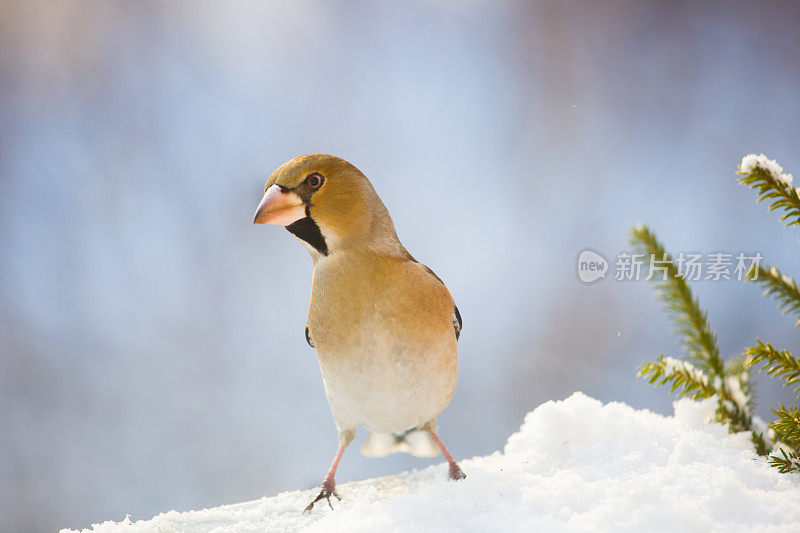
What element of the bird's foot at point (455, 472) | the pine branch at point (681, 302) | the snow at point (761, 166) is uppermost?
the snow at point (761, 166)

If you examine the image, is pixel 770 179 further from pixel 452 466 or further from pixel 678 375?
pixel 452 466

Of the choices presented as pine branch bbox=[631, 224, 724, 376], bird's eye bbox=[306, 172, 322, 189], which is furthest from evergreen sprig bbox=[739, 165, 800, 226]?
bird's eye bbox=[306, 172, 322, 189]

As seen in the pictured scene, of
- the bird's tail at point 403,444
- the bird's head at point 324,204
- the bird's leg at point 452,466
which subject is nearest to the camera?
the bird's head at point 324,204

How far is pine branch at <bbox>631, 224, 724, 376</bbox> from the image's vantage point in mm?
980

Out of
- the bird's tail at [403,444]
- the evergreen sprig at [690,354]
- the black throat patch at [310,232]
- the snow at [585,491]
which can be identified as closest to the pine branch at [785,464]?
the snow at [585,491]

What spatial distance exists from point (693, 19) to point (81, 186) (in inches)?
75.1

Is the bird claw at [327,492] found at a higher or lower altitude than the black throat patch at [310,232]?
lower

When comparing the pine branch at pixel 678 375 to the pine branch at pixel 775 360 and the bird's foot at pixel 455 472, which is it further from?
the bird's foot at pixel 455 472

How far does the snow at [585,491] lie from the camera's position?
0.77 m

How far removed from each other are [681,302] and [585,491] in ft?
1.20

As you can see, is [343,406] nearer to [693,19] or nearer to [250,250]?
[250,250]

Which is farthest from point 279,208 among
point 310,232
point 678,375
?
point 678,375

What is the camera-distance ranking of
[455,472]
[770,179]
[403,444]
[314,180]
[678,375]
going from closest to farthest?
1. [770,179]
2. [678,375]
3. [314,180]
4. [455,472]
5. [403,444]

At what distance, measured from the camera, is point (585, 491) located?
0.87 m
